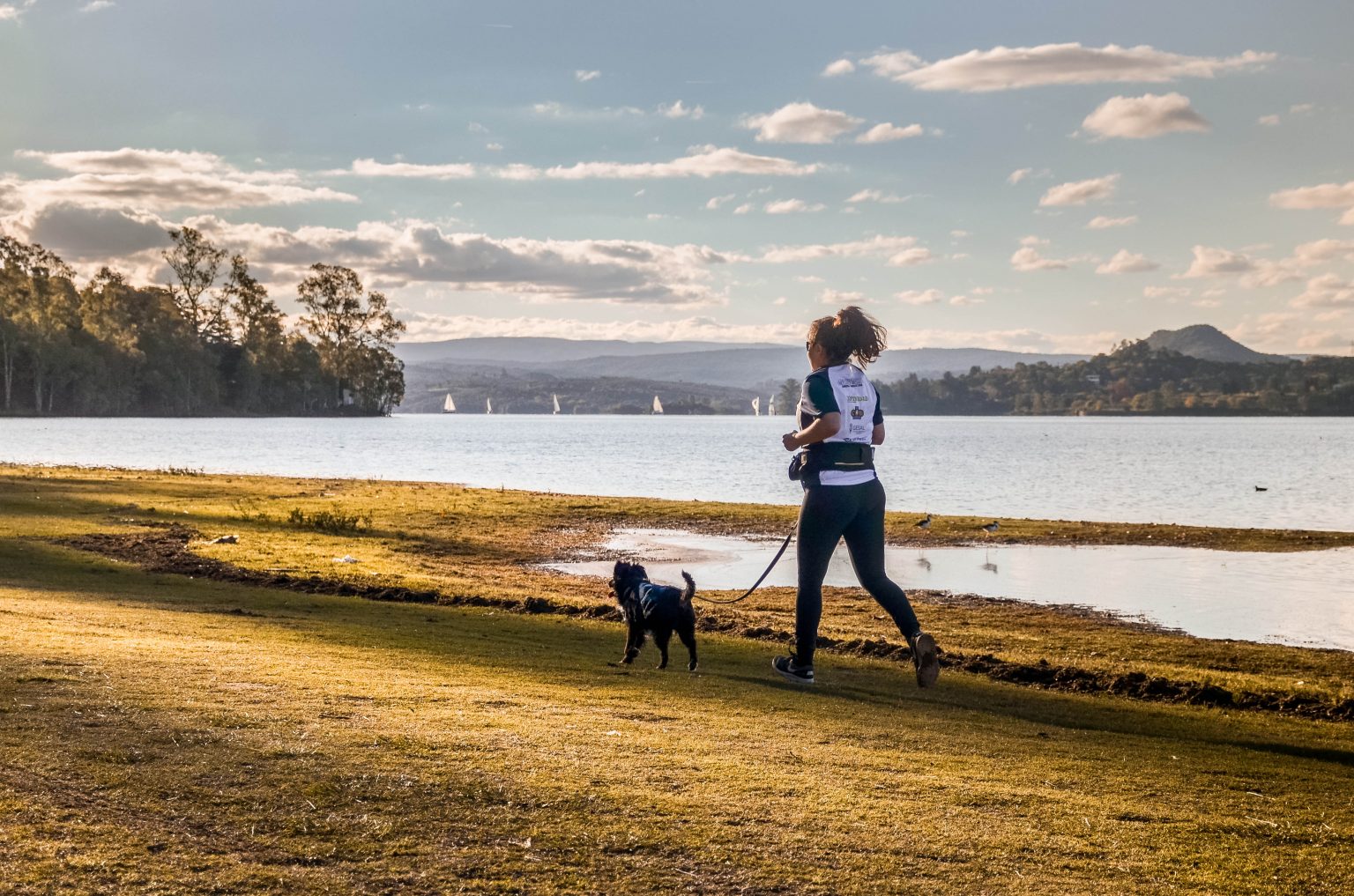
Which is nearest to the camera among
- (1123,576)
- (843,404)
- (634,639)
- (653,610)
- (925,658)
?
(843,404)

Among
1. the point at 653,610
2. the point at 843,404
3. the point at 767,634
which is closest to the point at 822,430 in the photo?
the point at 843,404

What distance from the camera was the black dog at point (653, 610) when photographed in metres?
11.4

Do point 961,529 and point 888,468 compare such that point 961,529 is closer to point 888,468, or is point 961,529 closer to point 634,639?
point 634,639

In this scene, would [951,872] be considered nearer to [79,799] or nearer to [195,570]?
[79,799]

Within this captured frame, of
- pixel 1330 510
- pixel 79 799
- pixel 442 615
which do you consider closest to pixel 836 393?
pixel 79 799

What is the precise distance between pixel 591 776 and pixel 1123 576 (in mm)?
24409

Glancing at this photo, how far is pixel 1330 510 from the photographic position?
5266cm

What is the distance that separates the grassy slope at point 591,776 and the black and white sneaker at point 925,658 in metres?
0.46

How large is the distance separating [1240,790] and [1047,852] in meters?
2.76

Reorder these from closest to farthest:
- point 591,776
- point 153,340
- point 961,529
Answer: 1. point 591,776
2. point 961,529
3. point 153,340

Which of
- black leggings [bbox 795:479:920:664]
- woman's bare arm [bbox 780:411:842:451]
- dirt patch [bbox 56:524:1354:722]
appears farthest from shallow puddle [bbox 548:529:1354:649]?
woman's bare arm [bbox 780:411:842:451]

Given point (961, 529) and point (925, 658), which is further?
point (961, 529)

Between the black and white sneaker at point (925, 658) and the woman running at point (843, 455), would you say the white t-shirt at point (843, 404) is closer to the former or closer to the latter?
the woman running at point (843, 455)

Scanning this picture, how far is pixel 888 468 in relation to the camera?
8831cm
